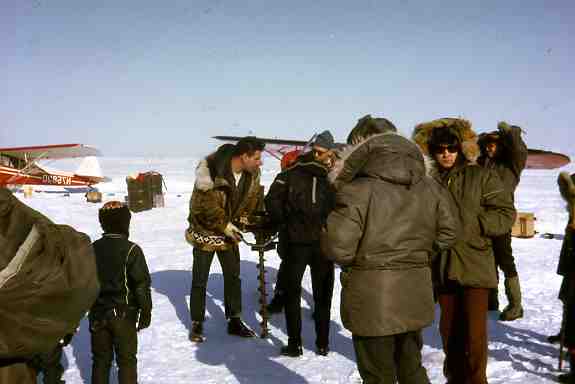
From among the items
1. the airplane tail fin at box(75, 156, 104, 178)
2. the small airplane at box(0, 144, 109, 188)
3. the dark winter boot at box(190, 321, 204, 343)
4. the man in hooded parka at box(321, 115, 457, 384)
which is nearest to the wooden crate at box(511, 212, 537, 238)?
the dark winter boot at box(190, 321, 204, 343)

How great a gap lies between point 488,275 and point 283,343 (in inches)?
95.5

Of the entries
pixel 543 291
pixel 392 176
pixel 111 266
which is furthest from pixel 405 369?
pixel 543 291

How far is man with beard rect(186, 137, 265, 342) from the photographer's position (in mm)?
4637

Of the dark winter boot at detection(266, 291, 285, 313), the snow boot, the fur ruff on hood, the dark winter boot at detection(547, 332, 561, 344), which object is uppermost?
the fur ruff on hood

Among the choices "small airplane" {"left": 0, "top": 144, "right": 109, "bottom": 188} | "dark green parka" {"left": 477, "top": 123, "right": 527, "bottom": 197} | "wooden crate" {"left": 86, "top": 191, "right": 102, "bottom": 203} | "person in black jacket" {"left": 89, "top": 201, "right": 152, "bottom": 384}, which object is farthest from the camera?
"small airplane" {"left": 0, "top": 144, "right": 109, "bottom": 188}

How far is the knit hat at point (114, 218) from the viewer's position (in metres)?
3.24

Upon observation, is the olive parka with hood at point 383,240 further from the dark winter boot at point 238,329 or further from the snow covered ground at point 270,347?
the dark winter boot at point 238,329

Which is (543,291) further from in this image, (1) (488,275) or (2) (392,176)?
(2) (392,176)

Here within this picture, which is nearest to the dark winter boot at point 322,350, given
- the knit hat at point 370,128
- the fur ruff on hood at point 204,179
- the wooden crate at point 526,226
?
the fur ruff on hood at point 204,179

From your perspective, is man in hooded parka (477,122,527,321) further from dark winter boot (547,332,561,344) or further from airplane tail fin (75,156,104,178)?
airplane tail fin (75,156,104,178)

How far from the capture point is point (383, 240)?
239 cm

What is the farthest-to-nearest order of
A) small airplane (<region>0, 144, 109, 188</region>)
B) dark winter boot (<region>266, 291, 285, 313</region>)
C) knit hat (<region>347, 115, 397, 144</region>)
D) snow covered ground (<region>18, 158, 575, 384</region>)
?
small airplane (<region>0, 144, 109, 188</region>) → dark winter boot (<region>266, 291, 285, 313</region>) → snow covered ground (<region>18, 158, 575, 384</region>) → knit hat (<region>347, 115, 397, 144</region>)

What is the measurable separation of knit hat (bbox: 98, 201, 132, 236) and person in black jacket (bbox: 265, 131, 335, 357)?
1.56 metres

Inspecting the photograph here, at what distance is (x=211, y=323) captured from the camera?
17.9 feet
